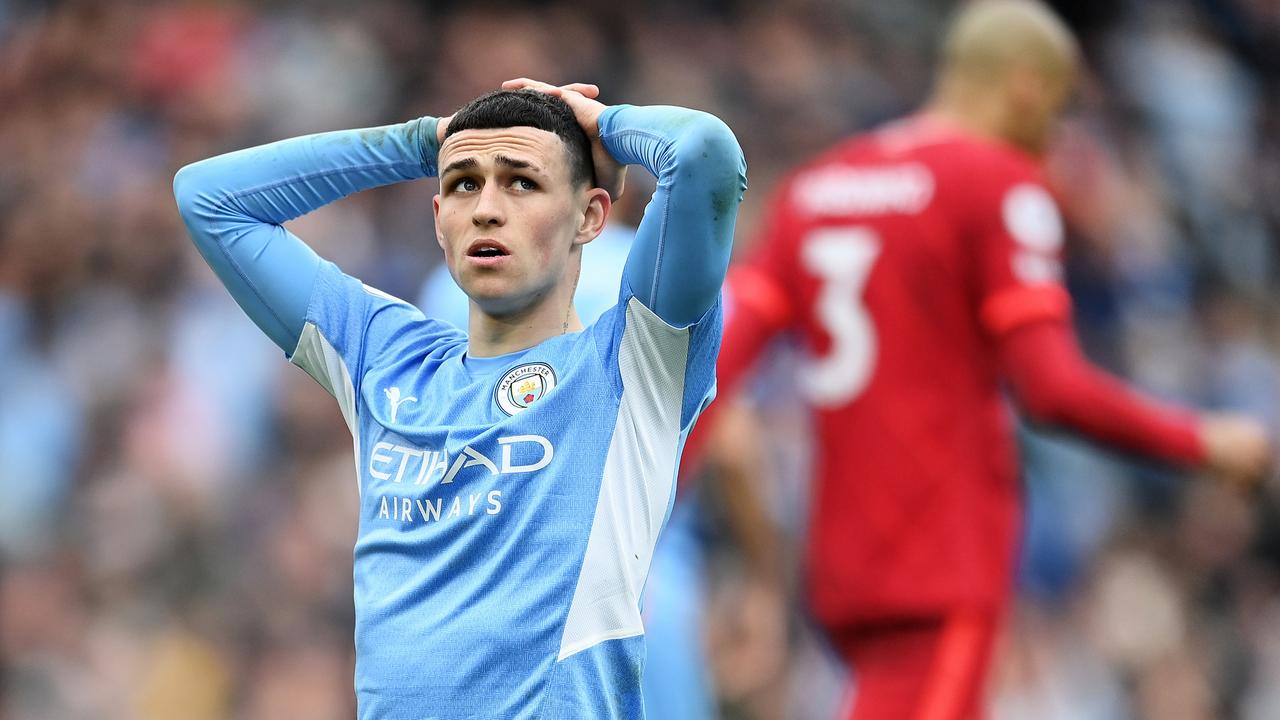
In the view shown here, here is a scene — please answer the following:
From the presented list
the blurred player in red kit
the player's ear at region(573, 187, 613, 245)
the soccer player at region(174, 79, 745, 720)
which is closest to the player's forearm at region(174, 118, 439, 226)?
the soccer player at region(174, 79, 745, 720)

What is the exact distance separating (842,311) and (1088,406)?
804mm

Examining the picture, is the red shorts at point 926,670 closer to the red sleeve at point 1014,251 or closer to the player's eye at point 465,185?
the red sleeve at point 1014,251

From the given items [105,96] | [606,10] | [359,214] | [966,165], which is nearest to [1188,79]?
[606,10]

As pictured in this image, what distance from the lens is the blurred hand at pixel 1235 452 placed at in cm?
510

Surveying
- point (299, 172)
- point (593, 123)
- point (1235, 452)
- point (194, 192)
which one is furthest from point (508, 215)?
point (1235, 452)

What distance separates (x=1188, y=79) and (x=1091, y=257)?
2517mm

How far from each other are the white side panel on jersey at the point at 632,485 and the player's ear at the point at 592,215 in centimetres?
23

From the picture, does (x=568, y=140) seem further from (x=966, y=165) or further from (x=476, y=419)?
(x=966, y=165)

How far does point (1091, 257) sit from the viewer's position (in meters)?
11.5

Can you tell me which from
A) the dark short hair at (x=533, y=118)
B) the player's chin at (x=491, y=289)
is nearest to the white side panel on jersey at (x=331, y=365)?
the player's chin at (x=491, y=289)

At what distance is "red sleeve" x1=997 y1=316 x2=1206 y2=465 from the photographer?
5.12 meters

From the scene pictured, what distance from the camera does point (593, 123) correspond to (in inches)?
131

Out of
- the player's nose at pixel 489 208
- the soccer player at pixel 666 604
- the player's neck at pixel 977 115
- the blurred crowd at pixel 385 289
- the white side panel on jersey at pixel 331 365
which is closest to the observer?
the player's nose at pixel 489 208

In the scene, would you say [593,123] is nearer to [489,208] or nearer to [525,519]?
[489,208]
